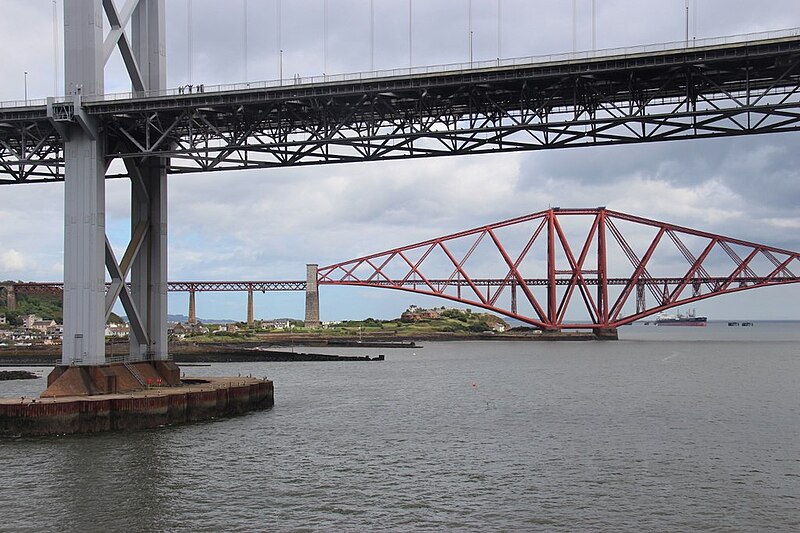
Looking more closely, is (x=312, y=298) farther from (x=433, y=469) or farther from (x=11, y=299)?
(x=433, y=469)

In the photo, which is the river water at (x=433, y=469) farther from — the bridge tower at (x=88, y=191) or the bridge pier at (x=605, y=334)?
the bridge pier at (x=605, y=334)

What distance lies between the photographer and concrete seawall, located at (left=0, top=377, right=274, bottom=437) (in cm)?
3209

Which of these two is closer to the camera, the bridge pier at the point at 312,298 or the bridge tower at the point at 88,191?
the bridge tower at the point at 88,191

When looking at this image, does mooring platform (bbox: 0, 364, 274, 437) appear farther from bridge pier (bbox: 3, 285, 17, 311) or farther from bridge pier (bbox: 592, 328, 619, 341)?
bridge pier (bbox: 3, 285, 17, 311)

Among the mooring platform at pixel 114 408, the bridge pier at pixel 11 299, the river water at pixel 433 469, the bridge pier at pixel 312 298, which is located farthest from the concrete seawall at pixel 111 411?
the bridge pier at pixel 11 299

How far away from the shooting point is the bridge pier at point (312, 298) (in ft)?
579

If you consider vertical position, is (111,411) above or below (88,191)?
below

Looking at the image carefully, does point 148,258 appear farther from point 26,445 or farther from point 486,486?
point 486,486

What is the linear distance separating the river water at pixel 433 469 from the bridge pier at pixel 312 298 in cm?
12765

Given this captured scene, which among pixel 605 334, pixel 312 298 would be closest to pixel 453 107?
pixel 605 334

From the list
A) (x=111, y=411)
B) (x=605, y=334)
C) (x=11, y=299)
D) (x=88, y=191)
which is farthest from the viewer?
(x=11, y=299)

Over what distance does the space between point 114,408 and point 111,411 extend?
0.16 metres

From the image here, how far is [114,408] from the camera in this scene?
33.2m

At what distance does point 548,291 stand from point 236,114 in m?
117
